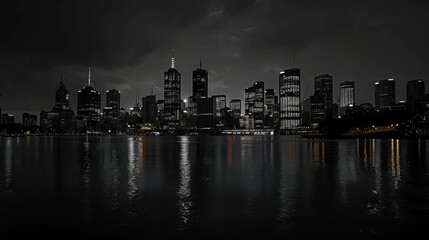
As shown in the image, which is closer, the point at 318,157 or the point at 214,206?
the point at 214,206

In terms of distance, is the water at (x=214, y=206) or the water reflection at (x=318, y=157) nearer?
the water at (x=214, y=206)

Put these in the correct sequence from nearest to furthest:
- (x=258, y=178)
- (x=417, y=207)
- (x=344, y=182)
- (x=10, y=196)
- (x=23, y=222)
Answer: (x=23, y=222) → (x=417, y=207) → (x=10, y=196) → (x=344, y=182) → (x=258, y=178)

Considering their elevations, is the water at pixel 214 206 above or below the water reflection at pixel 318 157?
above

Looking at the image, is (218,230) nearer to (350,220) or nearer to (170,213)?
(170,213)

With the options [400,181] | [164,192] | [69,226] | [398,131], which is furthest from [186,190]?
[398,131]

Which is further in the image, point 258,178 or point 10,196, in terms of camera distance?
point 258,178

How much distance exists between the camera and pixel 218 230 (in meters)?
11.8

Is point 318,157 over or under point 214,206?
under

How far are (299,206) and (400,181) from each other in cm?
1149

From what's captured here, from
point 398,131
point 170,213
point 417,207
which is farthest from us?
point 398,131

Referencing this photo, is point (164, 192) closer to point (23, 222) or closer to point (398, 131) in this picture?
point (23, 222)

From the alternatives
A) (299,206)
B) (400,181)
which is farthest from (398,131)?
(299,206)

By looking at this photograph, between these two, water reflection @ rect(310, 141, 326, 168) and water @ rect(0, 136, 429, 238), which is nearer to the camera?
water @ rect(0, 136, 429, 238)

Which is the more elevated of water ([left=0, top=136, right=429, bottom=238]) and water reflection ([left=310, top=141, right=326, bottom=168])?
water ([left=0, top=136, right=429, bottom=238])
